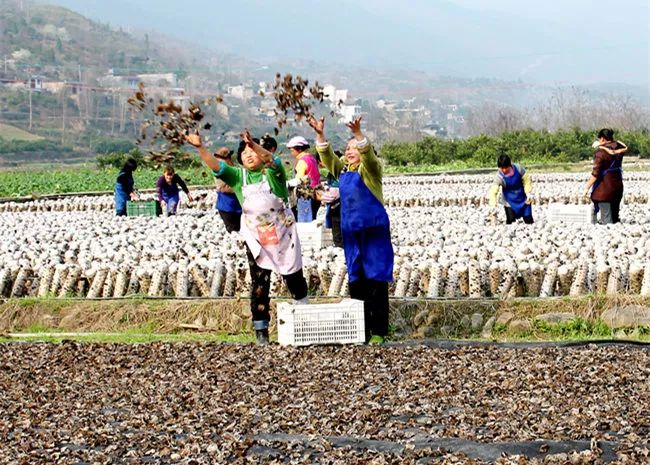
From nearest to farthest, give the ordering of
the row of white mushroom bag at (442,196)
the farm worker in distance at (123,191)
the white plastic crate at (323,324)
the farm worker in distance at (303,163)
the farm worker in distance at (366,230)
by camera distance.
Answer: the white plastic crate at (323,324) → the farm worker in distance at (366,230) → the farm worker in distance at (303,163) → the farm worker in distance at (123,191) → the row of white mushroom bag at (442,196)

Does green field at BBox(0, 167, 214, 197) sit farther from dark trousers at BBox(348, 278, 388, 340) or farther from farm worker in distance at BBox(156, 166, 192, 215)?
dark trousers at BBox(348, 278, 388, 340)

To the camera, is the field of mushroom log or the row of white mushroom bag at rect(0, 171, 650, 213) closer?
the field of mushroom log

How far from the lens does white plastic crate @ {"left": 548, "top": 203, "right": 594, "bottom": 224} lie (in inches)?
682

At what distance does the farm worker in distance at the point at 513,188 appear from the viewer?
54.8 feet

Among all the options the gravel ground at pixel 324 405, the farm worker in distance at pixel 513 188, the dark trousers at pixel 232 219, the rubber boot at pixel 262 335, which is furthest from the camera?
the farm worker in distance at pixel 513 188

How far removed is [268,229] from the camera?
9.78m

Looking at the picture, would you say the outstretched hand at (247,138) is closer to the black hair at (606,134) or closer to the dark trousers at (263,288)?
the dark trousers at (263,288)

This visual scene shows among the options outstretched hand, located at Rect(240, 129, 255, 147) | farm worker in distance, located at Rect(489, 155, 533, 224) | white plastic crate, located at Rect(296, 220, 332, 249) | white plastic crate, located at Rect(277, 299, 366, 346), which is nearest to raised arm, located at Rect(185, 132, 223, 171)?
outstretched hand, located at Rect(240, 129, 255, 147)

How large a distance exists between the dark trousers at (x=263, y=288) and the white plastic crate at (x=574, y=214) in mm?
7833

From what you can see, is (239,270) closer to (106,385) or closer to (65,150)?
(106,385)

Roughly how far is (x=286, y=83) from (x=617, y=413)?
15.5 ft

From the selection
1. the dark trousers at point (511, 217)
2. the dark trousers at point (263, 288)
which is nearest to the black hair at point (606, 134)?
the dark trousers at point (511, 217)

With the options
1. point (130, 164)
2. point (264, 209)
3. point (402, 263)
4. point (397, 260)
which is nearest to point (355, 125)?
point (264, 209)

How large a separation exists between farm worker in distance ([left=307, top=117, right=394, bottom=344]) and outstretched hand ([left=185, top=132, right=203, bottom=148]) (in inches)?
37.6
